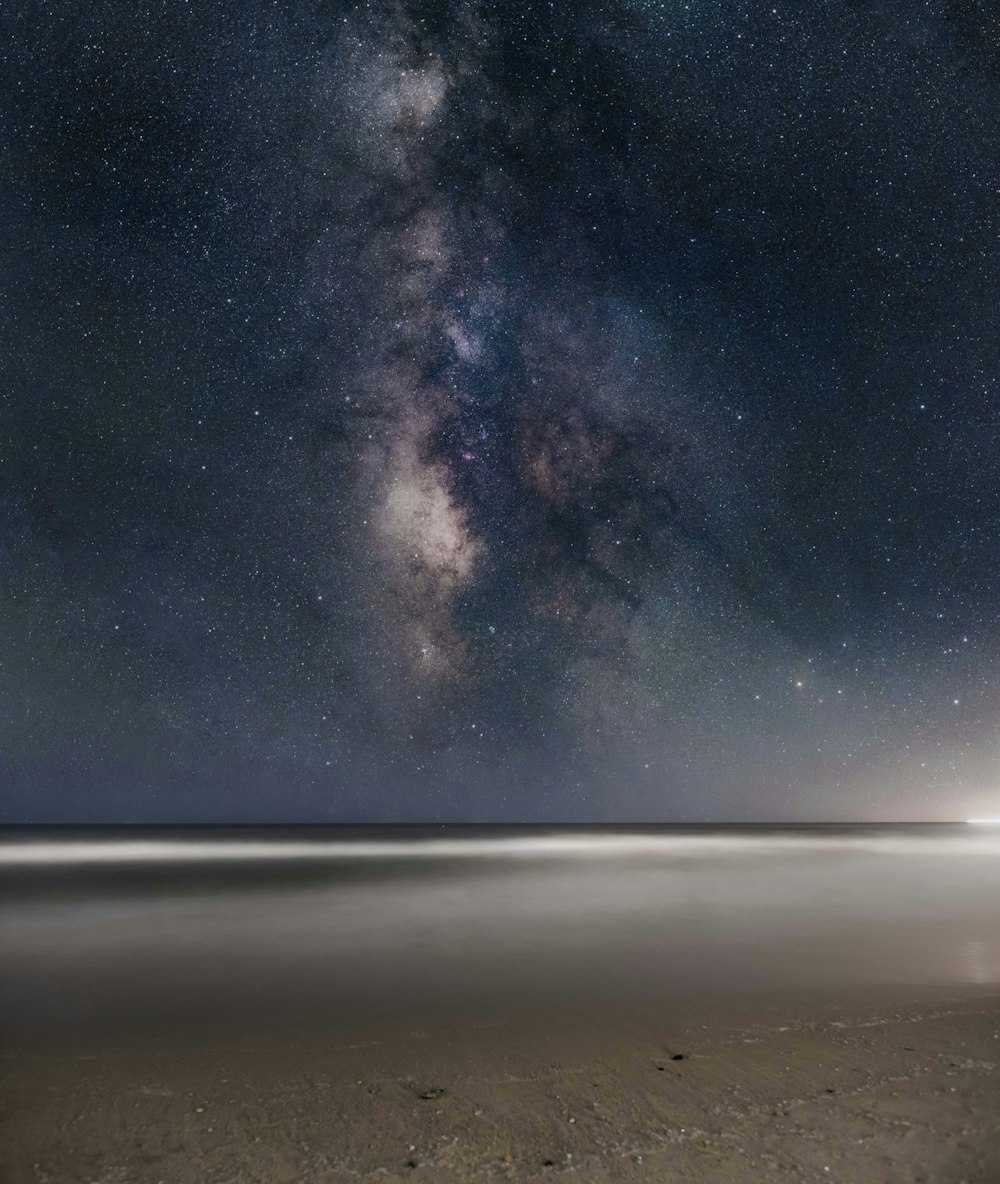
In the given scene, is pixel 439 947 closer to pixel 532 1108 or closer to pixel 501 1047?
pixel 501 1047

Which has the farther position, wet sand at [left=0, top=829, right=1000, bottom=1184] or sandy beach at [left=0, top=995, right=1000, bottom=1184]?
wet sand at [left=0, top=829, right=1000, bottom=1184]

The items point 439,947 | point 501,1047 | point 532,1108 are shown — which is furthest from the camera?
point 439,947

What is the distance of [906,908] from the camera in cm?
1623

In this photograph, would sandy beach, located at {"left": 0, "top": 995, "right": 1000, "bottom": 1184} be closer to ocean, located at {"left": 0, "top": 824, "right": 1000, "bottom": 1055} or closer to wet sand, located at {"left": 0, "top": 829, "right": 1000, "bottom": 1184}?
wet sand, located at {"left": 0, "top": 829, "right": 1000, "bottom": 1184}

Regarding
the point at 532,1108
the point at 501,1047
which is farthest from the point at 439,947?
the point at 532,1108

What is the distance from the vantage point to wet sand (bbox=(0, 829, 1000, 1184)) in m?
4.43

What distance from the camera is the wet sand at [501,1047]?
443 centimetres

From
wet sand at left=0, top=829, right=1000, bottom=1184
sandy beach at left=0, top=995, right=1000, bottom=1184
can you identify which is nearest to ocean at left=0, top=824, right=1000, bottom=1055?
wet sand at left=0, top=829, right=1000, bottom=1184

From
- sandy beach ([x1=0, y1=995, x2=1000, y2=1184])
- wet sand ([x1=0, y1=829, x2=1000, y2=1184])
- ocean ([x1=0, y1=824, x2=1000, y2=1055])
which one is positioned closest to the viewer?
sandy beach ([x1=0, y1=995, x2=1000, y2=1184])

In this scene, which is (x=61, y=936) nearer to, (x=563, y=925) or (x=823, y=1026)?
(x=563, y=925)

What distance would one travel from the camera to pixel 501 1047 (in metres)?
6.54

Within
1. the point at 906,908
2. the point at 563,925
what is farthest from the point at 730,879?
the point at 563,925

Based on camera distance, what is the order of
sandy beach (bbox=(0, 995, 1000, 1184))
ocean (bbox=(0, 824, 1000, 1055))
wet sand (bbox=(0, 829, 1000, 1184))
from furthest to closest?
ocean (bbox=(0, 824, 1000, 1055))
wet sand (bbox=(0, 829, 1000, 1184))
sandy beach (bbox=(0, 995, 1000, 1184))

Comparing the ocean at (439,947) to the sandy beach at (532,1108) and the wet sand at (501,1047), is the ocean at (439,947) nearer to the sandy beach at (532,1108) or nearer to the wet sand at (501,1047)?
the wet sand at (501,1047)
